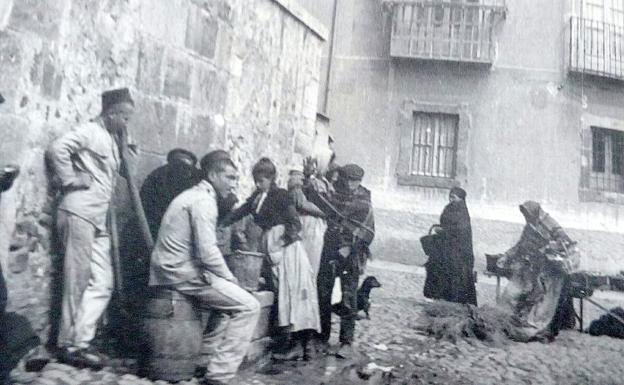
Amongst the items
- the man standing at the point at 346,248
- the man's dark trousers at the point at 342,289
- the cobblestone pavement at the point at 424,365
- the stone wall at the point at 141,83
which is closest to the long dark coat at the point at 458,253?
the cobblestone pavement at the point at 424,365

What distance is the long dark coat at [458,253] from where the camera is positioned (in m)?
8.12

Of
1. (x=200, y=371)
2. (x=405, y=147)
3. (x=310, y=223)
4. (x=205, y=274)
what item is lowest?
(x=200, y=371)

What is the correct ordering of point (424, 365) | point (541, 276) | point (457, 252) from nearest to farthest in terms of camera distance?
point (424, 365)
point (541, 276)
point (457, 252)

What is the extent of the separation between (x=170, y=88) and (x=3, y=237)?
2.03 meters

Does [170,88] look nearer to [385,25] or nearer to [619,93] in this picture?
[385,25]

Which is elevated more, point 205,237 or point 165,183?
point 165,183

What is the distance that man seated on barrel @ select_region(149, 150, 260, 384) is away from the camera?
3.79 metres

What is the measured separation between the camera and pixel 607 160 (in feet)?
42.0

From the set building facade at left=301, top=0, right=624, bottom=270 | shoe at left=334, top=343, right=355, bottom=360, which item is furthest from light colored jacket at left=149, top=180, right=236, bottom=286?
building facade at left=301, top=0, right=624, bottom=270

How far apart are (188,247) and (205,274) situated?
8.9 inches

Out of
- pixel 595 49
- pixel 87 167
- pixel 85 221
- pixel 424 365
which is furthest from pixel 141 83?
pixel 595 49

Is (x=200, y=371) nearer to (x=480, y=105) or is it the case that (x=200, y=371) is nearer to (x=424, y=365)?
(x=424, y=365)

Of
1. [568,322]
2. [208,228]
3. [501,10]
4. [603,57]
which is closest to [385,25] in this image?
[501,10]

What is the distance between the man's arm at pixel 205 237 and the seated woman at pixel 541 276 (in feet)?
14.8
